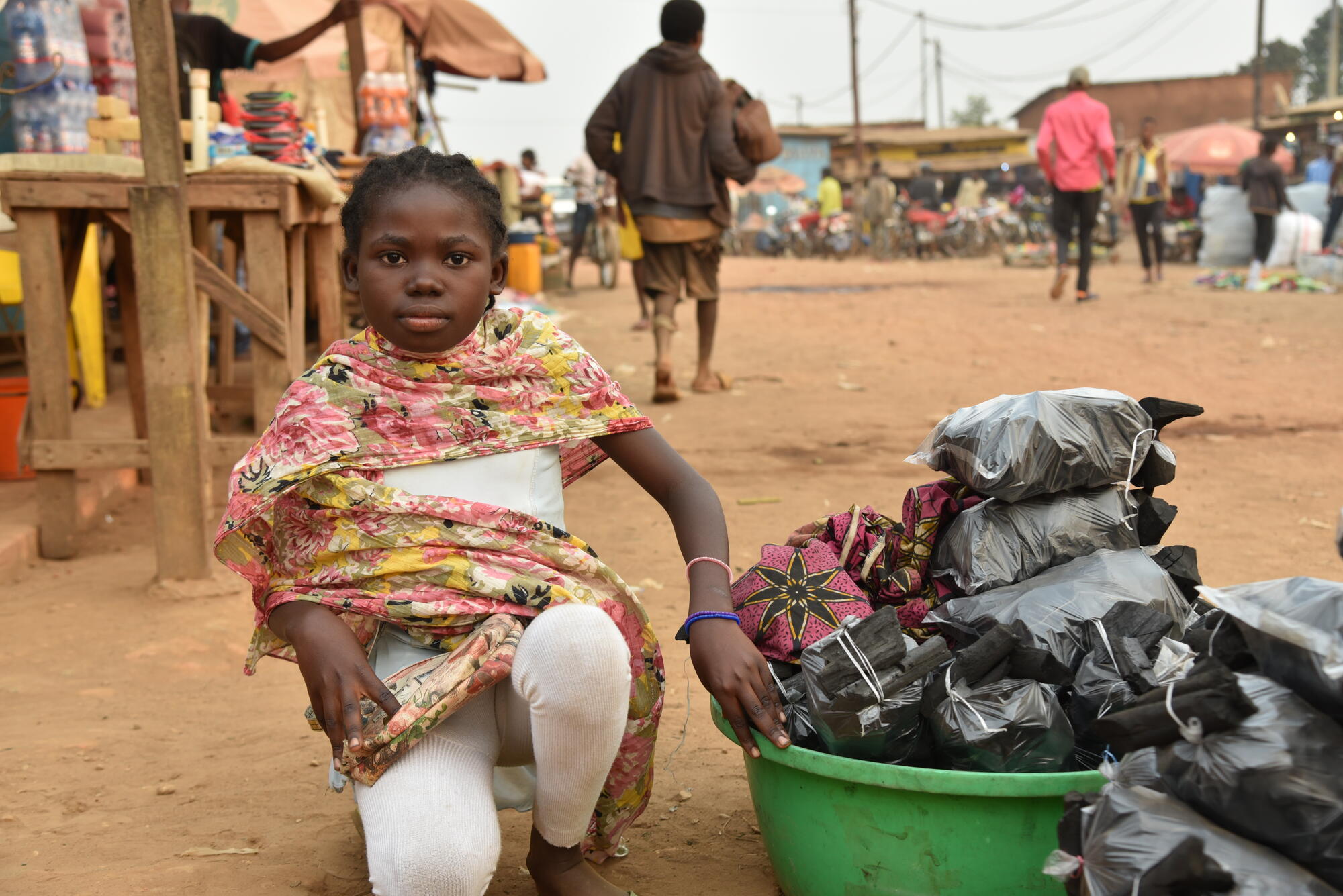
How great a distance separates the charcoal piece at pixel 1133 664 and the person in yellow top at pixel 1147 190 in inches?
538

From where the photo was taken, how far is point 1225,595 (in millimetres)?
1377

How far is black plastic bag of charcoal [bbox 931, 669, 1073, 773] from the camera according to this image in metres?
1.64


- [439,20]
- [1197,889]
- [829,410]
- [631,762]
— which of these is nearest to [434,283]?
[631,762]

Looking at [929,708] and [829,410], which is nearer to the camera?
[929,708]

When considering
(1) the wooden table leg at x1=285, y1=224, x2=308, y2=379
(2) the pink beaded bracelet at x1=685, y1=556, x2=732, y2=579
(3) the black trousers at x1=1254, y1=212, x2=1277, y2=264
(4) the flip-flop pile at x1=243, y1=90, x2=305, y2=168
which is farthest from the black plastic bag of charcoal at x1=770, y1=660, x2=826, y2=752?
(3) the black trousers at x1=1254, y1=212, x2=1277, y2=264

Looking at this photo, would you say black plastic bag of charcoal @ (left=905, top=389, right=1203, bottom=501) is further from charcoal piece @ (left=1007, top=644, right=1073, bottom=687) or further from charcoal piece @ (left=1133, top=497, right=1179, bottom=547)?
charcoal piece @ (left=1007, top=644, right=1073, bottom=687)

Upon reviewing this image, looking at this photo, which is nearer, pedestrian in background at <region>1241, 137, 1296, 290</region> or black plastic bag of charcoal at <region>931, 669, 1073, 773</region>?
black plastic bag of charcoal at <region>931, 669, 1073, 773</region>

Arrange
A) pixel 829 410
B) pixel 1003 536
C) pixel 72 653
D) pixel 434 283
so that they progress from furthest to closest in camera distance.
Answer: pixel 829 410 → pixel 72 653 → pixel 1003 536 → pixel 434 283

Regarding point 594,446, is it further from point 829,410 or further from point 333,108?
point 333,108

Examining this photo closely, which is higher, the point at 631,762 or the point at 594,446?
the point at 594,446

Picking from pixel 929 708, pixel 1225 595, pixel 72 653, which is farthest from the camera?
pixel 72 653

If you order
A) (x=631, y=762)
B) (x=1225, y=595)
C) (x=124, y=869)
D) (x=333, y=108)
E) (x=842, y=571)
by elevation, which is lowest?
(x=124, y=869)

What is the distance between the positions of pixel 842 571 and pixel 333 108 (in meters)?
12.3

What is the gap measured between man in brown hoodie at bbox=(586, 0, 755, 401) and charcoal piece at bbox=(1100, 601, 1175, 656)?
4.99 meters
